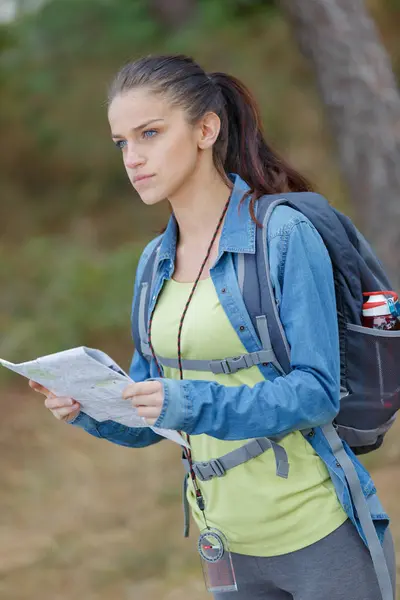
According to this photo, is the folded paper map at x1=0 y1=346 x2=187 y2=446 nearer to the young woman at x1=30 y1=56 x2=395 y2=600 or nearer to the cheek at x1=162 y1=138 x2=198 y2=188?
the young woman at x1=30 y1=56 x2=395 y2=600

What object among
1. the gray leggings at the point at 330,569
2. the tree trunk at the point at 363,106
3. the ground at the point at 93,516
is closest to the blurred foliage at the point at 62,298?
the ground at the point at 93,516

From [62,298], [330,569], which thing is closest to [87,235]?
[62,298]

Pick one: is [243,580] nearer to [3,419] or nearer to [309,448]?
[309,448]

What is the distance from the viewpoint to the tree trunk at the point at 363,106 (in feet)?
16.7

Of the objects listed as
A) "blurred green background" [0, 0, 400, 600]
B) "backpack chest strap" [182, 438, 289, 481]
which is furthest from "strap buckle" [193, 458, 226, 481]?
"blurred green background" [0, 0, 400, 600]

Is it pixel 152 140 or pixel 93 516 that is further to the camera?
pixel 93 516

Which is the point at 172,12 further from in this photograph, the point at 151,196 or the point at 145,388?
the point at 145,388

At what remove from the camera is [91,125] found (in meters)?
9.25

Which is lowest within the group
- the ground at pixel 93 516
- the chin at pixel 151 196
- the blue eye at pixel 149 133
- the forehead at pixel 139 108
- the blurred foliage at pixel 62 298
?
the ground at pixel 93 516

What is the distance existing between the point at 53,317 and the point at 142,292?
5274mm

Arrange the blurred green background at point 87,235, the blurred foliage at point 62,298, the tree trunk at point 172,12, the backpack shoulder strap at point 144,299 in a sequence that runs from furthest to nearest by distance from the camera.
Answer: the tree trunk at point 172,12 → the blurred foliage at point 62,298 → the blurred green background at point 87,235 → the backpack shoulder strap at point 144,299

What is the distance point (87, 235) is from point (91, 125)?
1194mm

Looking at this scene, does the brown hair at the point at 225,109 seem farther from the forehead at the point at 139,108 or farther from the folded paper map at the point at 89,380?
the folded paper map at the point at 89,380

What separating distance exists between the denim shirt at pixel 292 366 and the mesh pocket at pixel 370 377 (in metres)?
0.09
